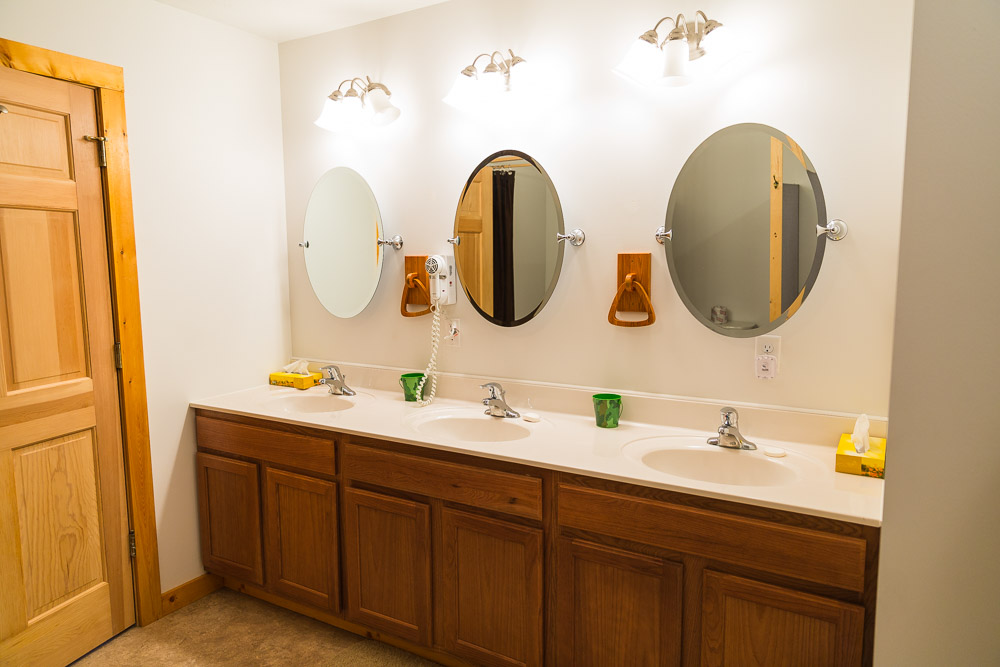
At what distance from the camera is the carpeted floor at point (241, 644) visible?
217cm

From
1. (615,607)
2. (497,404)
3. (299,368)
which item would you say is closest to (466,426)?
(497,404)

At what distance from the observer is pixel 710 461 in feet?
6.17

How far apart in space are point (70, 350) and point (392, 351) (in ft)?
Answer: 3.91

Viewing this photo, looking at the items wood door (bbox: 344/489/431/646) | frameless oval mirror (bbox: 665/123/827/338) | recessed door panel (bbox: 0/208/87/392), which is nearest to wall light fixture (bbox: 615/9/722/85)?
frameless oval mirror (bbox: 665/123/827/338)

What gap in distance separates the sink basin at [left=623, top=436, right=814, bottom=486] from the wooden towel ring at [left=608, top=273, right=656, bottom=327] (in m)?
0.41

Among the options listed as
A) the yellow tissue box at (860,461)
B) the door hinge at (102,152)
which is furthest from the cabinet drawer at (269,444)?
the yellow tissue box at (860,461)

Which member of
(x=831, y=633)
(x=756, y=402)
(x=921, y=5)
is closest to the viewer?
Result: (x=921, y=5)

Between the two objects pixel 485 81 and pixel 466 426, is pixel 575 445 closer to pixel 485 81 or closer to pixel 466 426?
pixel 466 426

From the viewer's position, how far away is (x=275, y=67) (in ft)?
9.32

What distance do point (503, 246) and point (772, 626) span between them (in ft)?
5.04

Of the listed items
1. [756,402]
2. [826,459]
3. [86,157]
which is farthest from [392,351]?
[826,459]

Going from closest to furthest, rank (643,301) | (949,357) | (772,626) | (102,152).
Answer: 1. (949,357)
2. (772,626)
3. (643,301)
4. (102,152)

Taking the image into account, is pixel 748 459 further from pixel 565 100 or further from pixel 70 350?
pixel 70 350

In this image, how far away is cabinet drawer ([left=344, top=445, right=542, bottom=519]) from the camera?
1807 mm
